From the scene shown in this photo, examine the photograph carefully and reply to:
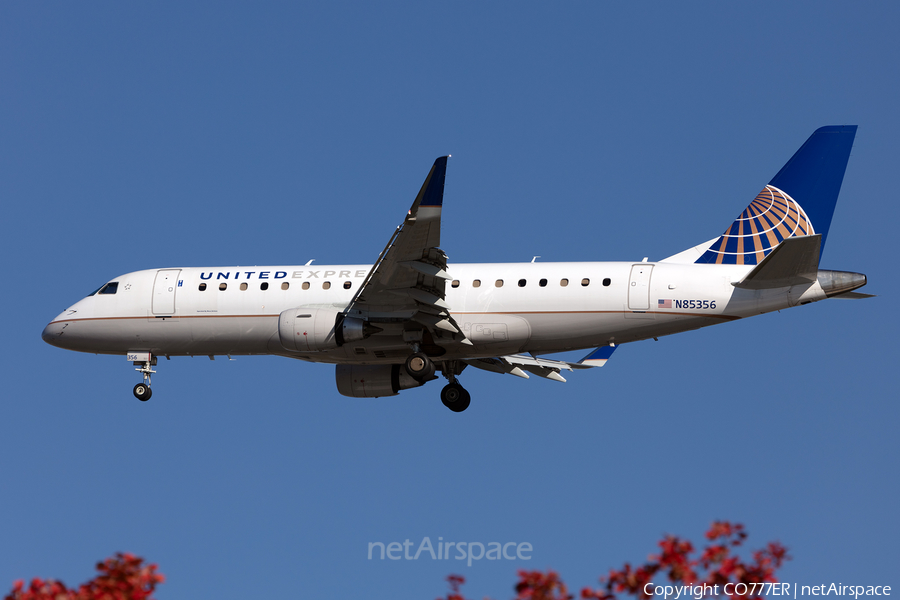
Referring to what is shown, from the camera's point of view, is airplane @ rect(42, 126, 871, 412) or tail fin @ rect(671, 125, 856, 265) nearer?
airplane @ rect(42, 126, 871, 412)

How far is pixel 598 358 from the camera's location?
3562 centimetres

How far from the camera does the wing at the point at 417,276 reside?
25.8 metres

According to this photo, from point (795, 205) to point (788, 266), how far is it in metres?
4.00

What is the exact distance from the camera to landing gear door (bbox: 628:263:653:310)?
28906 millimetres

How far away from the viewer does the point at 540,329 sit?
97.0 ft

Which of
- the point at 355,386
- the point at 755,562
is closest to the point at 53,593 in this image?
the point at 755,562

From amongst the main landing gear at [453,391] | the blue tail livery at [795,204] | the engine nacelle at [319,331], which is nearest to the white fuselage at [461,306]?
the engine nacelle at [319,331]

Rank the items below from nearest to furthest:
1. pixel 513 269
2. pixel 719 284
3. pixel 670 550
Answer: pixel 670 550
pixel 719 284
pixel 513 269

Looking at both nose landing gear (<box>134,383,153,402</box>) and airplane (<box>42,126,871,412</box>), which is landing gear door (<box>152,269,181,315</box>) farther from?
nose landing gear (<box>134,383,153,402</box>)

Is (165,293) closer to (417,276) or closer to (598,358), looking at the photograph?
(417,276)

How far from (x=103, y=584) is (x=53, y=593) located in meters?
0.51

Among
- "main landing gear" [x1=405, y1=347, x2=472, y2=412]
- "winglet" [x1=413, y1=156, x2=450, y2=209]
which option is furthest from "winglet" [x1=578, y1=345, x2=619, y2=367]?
"winglet" [x1=413, y1=156, x2=450, y2=209]

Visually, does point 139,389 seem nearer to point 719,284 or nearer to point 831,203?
point 719,284

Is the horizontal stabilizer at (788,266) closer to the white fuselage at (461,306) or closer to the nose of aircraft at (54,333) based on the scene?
the white fuselage at (461,306)
